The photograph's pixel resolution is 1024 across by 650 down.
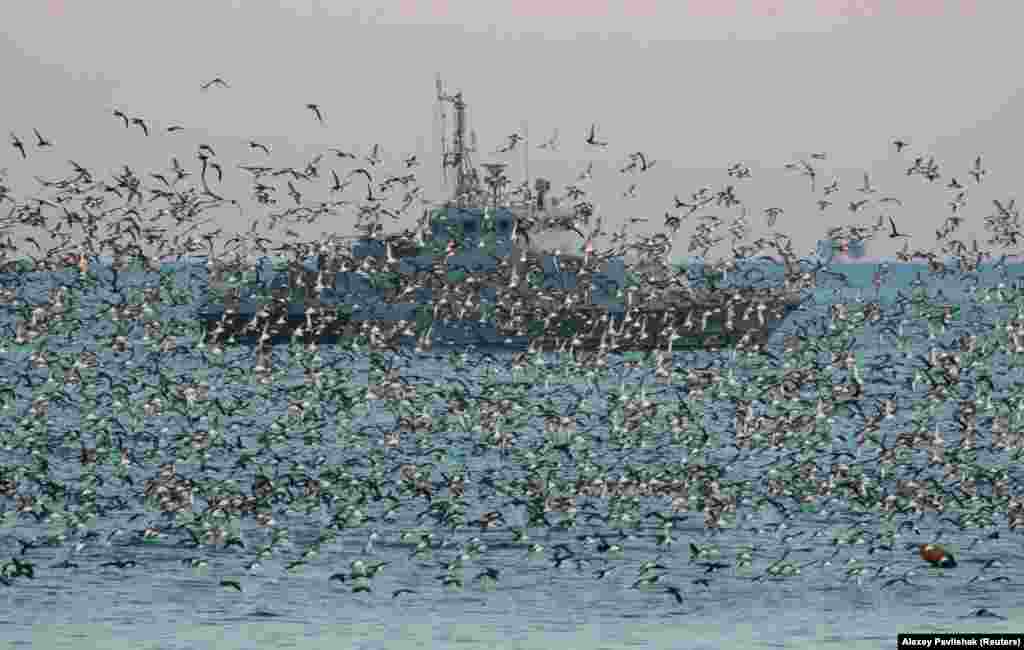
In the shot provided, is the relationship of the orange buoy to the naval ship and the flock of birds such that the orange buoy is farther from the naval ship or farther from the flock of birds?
the naval ship

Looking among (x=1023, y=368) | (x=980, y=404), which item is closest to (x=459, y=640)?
(x=980, y=404)

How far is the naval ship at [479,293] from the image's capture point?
101 m

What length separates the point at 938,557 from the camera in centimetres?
4434

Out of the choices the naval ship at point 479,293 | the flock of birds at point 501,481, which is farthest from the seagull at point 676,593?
the naval ship at point 479,293

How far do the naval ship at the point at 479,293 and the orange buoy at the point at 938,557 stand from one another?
50.2m

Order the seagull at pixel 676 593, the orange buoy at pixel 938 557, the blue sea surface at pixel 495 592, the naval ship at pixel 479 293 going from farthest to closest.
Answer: the naval ship at pixel 479 293, the orange buoy at pixel 938 557, the seagull at pixel 676 593, the blue sea surface at pixel 495 592

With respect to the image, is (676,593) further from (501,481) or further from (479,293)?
(479,293)

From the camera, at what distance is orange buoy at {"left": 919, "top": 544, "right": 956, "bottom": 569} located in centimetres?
4431

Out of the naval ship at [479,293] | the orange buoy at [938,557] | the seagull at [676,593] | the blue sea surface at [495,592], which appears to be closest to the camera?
the blue sea surface at [495,592]

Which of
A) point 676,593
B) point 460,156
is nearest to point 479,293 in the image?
point 460,156

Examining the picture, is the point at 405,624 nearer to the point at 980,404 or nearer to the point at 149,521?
the point at 149,521

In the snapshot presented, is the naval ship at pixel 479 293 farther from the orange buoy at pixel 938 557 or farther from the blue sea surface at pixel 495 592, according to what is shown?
the orange buoy at pixel 938 557

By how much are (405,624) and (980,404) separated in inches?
2213

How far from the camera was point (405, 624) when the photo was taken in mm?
37812
